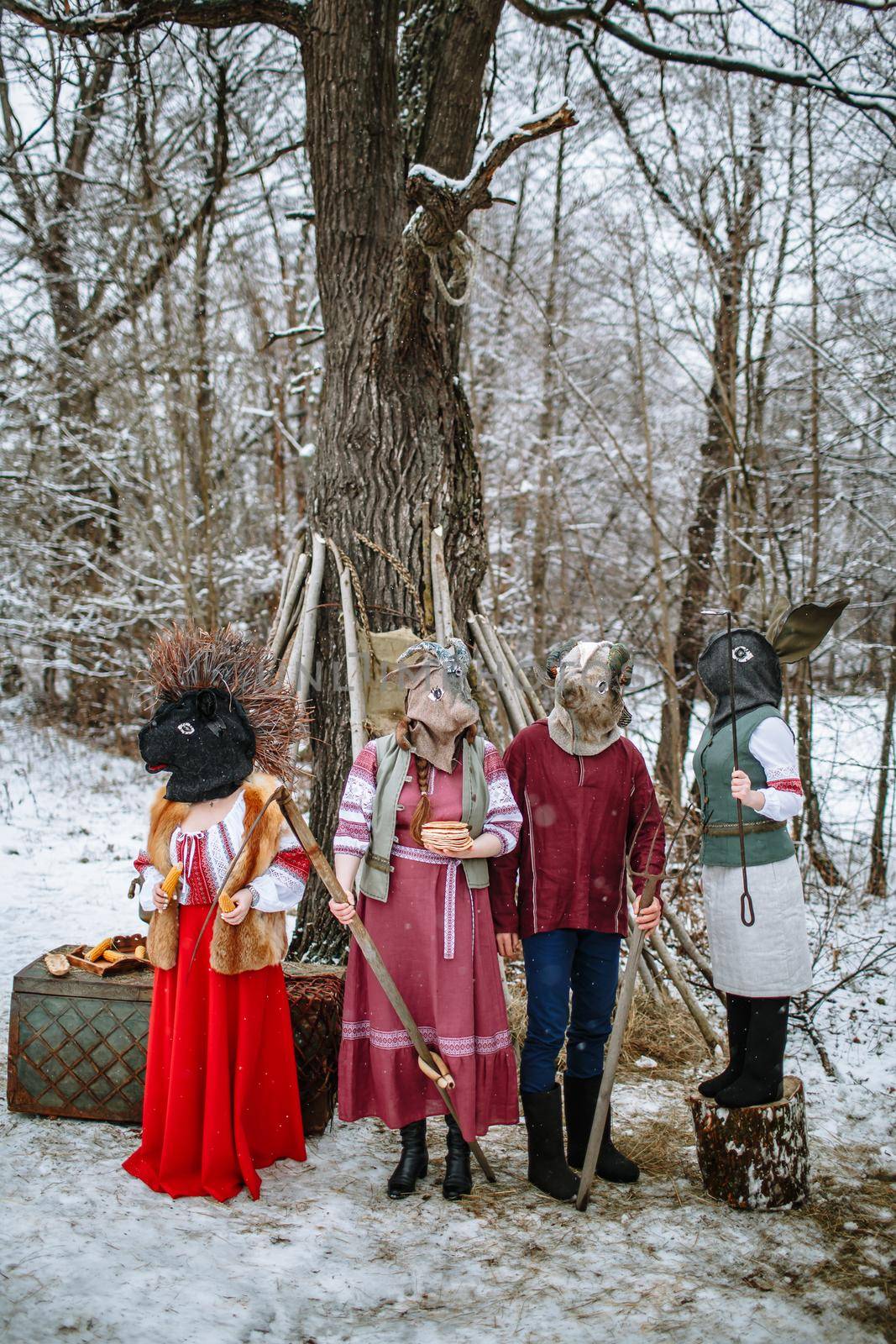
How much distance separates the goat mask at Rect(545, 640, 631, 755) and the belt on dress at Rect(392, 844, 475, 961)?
528 millimetres

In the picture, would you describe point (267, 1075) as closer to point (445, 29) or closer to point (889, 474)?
point (445, 29)

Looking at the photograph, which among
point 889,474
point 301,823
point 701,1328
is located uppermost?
point 889,474

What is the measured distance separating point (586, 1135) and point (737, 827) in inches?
45.4

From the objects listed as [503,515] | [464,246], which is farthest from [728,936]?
[503,515]

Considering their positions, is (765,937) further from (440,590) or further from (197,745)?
(440,590)

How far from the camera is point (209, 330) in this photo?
10000 millimetres

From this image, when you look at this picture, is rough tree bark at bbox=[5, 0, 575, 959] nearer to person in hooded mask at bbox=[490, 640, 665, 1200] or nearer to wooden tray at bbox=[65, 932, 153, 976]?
wooden tray at bbox=[65, 932, 153, 976]

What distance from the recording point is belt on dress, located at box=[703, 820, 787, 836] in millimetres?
2957

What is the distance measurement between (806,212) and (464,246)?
125 inches

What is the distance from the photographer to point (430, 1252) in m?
2.60

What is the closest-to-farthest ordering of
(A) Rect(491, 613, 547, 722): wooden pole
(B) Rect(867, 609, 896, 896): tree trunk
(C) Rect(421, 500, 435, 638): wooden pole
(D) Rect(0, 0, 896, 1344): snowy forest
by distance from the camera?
1. (D) Rect(0, 0, 896, 1344): snowy forest
2. (C) Rect(421, 500, 435, 638): wooden pole
3. (A) Rect(491, 613, 547, 722): wooden pole
4. (B) Rect(867, 609, 896, 896): tree trunk

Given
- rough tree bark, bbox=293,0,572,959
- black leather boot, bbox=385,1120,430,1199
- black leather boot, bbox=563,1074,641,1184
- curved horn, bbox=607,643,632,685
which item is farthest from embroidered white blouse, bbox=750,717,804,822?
rough tree bark, bbox=293,0,572,959

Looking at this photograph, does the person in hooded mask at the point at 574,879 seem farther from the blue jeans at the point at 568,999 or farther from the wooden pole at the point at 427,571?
the wooden pole at the point at 427,571

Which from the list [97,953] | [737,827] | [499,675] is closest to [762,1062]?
[737,827]
